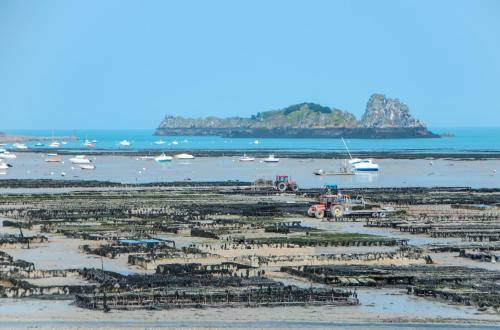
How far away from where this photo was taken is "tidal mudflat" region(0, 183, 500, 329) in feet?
123

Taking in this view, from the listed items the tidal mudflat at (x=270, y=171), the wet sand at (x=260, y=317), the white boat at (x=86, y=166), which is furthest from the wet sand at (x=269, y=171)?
the wet sand at (x=260, y=317)

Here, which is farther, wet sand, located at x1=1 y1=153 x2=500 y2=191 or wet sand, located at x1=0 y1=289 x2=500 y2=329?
wet sand, located at x1=1 y1=153 x2=500 y2=191

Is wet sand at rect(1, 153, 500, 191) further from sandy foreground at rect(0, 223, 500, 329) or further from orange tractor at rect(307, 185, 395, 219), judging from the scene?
sandy foreground at rect(0, 223, 500, 329)

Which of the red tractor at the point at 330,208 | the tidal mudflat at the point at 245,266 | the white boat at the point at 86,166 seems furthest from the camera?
the white boat at the point at 86,166

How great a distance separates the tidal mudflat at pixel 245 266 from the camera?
3741 cm

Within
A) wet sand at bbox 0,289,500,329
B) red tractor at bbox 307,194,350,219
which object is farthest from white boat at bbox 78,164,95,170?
wet sand at bbox 0,289,500,329

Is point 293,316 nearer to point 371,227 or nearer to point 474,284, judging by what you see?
point 474,284

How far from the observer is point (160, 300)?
1547 inches

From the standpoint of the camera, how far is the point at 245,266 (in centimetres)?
4775

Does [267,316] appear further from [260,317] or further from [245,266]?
[245,266]

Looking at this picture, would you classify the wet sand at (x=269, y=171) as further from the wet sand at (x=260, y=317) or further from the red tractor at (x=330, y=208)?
the wet sand at (x=260, y=317)

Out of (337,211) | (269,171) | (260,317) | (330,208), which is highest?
(330,208)

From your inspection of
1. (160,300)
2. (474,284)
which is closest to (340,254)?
(474,284)

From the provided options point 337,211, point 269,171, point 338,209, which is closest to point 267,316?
point 337,211
